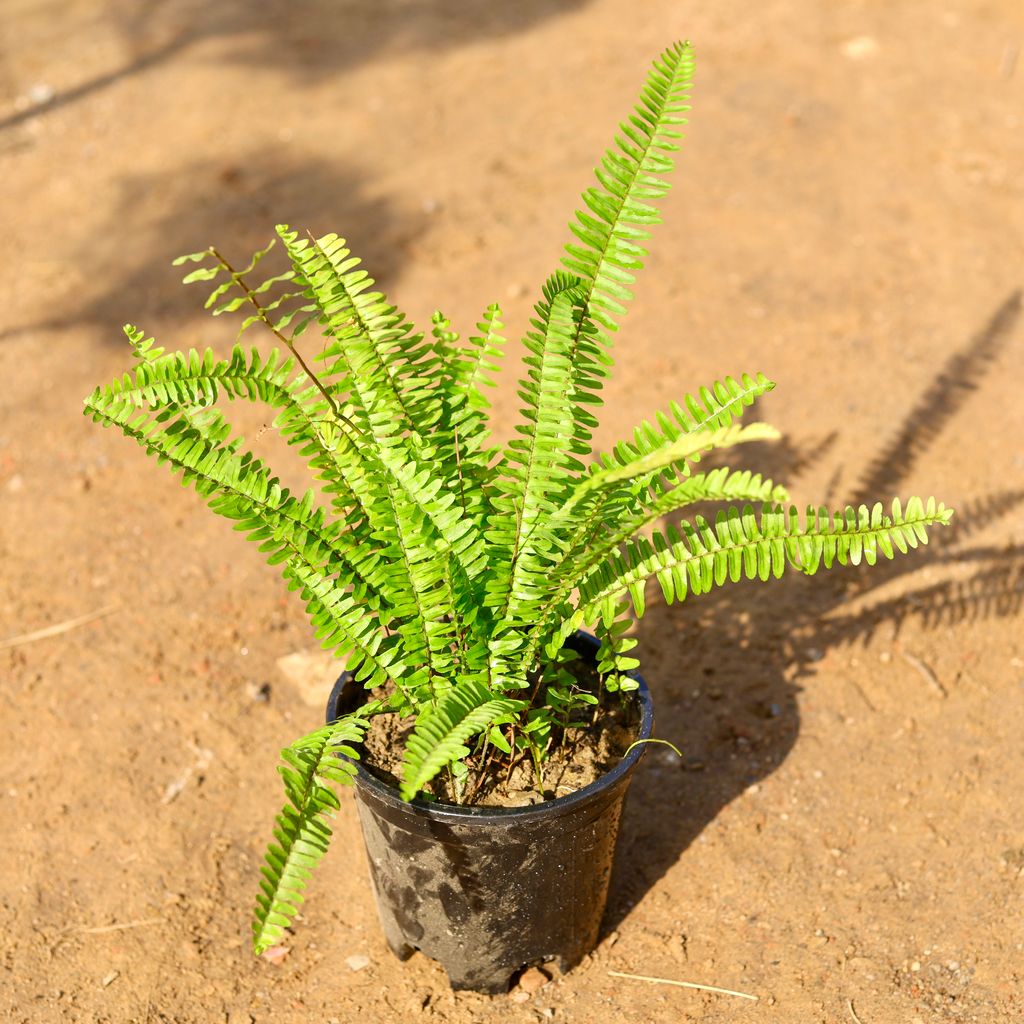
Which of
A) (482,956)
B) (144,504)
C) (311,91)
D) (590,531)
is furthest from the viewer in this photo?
(311,91)

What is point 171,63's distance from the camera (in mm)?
7016

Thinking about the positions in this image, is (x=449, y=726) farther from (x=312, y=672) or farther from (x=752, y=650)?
(x=752, y=650)

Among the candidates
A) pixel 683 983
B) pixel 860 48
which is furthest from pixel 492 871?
pixel 860 48

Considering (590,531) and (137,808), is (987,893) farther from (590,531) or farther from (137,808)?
(137,808)

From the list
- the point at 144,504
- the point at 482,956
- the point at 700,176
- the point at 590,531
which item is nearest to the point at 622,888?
the point at 482,956

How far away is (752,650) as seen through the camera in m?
3.54

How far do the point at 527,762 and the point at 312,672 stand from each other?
1238mm

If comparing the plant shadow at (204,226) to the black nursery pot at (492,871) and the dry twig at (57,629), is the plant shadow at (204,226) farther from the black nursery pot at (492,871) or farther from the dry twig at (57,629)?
the black nursery pot at (492,871)

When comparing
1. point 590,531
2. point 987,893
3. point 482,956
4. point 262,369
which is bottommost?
point 987,893

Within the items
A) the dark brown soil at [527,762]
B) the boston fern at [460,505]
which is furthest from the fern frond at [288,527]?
the dark brown soil at [527,762]

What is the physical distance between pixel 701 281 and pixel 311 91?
9.42 ft

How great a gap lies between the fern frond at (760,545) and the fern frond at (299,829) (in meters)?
0.53

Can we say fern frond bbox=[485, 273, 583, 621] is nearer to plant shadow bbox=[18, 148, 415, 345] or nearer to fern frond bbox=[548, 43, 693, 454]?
fern frond bbox=[548, 43, 693, 454]

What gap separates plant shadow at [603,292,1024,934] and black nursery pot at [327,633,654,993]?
1.09 feet
